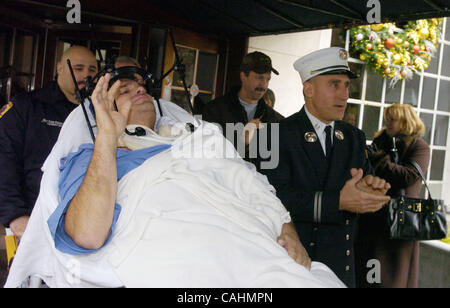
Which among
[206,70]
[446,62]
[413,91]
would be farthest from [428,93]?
[206,70]

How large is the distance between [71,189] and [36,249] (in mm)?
409

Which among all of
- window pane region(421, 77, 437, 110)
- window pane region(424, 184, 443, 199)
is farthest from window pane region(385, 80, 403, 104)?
window pane region(424, 184, 443, 199)

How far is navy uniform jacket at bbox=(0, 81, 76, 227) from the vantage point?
2391 mm

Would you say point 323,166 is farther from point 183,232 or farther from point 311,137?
point 183,232

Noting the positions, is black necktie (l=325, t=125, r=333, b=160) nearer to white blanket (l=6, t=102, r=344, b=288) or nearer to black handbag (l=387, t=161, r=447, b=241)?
white blanket (l=6, t=102, r=344, b=288)

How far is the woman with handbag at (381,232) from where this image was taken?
3.38m

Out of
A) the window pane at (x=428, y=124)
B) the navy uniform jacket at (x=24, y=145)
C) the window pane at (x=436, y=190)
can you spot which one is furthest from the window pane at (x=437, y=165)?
the navy uniform jacket at (x=24, y=145)

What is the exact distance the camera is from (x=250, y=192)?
2006 mm

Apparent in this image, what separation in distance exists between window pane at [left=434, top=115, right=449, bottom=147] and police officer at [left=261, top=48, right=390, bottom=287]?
16.7 feet

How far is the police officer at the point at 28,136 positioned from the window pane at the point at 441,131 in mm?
5795

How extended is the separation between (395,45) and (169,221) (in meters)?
5.09

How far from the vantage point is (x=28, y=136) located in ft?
8.32
